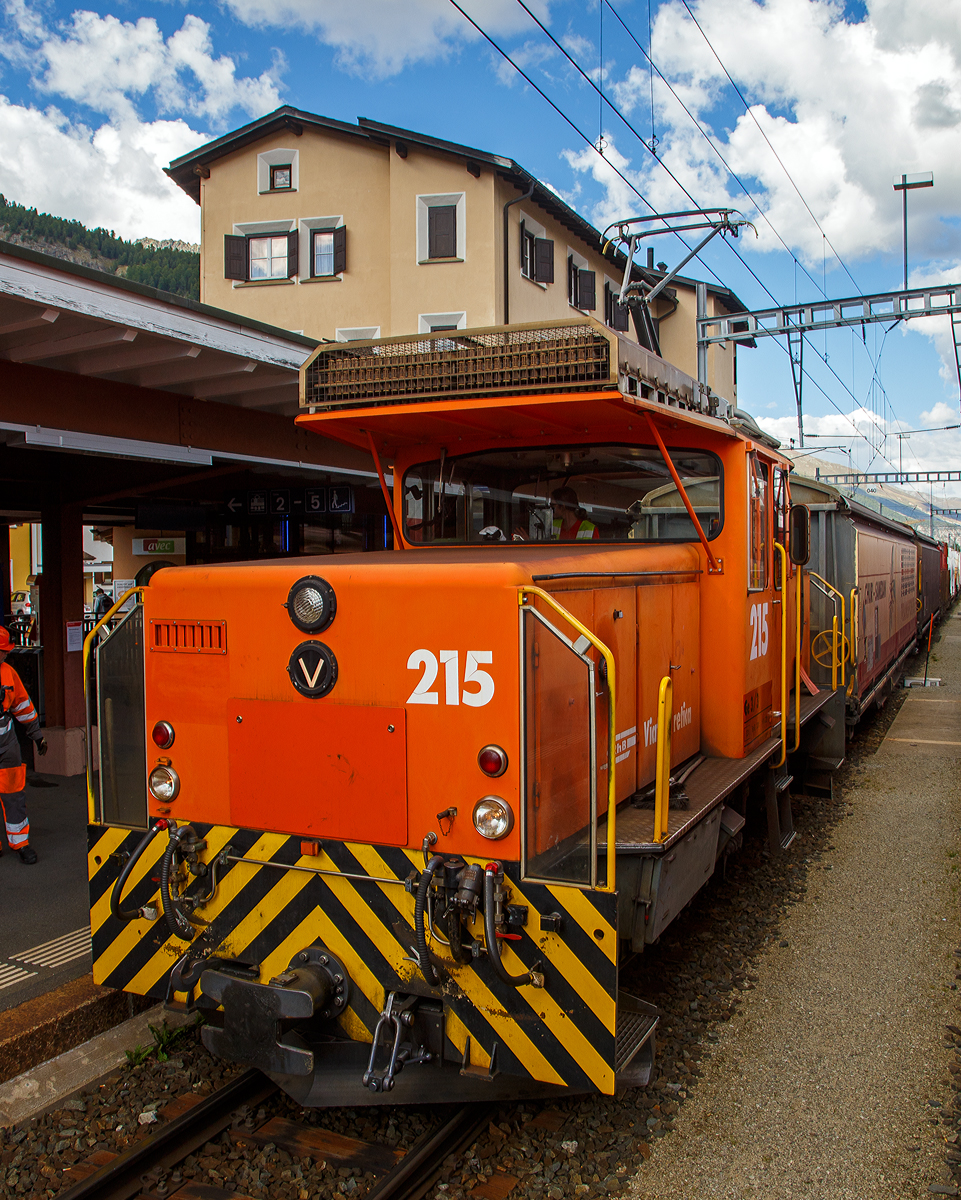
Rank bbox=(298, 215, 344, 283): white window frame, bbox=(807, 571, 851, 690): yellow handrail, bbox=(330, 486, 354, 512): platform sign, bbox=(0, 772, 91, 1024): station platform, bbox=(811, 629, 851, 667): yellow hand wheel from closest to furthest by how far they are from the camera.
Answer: bbox=(0, 772, 91, 1024): station platform → bbox=(807, 571, 851, 690): yellow handrail → bbox=(811, 629, 851, 667): yellow hand wheel → bbox=(330, 486, 354, 512): platform sign → bbox=(298, 215, 344, 283): white window frame

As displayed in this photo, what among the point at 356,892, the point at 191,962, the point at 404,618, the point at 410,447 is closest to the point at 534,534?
the point at 410,447

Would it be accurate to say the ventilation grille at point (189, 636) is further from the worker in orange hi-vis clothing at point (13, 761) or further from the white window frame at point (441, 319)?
the white window frame at point (441, 319)

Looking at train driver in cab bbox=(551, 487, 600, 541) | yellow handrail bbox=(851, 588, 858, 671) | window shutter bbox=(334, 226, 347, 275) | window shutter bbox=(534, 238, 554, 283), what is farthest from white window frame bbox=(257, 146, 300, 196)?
train driver in cab bbox=(551, 487, 600, 541)

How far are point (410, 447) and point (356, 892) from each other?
2451mm

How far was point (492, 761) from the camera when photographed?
3.16 metres

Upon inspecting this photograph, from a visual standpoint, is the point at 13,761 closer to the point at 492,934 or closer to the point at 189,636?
the point at 189,636

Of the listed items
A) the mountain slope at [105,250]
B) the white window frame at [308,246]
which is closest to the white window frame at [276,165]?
the white window frame at [308,246]

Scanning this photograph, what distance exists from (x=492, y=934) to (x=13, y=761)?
4.49m

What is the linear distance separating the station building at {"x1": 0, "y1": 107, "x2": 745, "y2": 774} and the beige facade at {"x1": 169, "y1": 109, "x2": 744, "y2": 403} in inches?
1.8

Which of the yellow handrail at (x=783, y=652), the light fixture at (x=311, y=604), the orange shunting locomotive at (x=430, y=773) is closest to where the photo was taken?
the orange shunting locomotive at (x=430, y=773)

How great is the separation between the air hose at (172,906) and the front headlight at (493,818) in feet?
4.31

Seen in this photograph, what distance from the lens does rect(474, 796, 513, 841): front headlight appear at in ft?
10.3

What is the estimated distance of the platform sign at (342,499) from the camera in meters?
9.97

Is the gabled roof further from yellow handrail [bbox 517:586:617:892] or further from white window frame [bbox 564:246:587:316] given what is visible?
yellow handrail [bbox 517:586:617:892]
